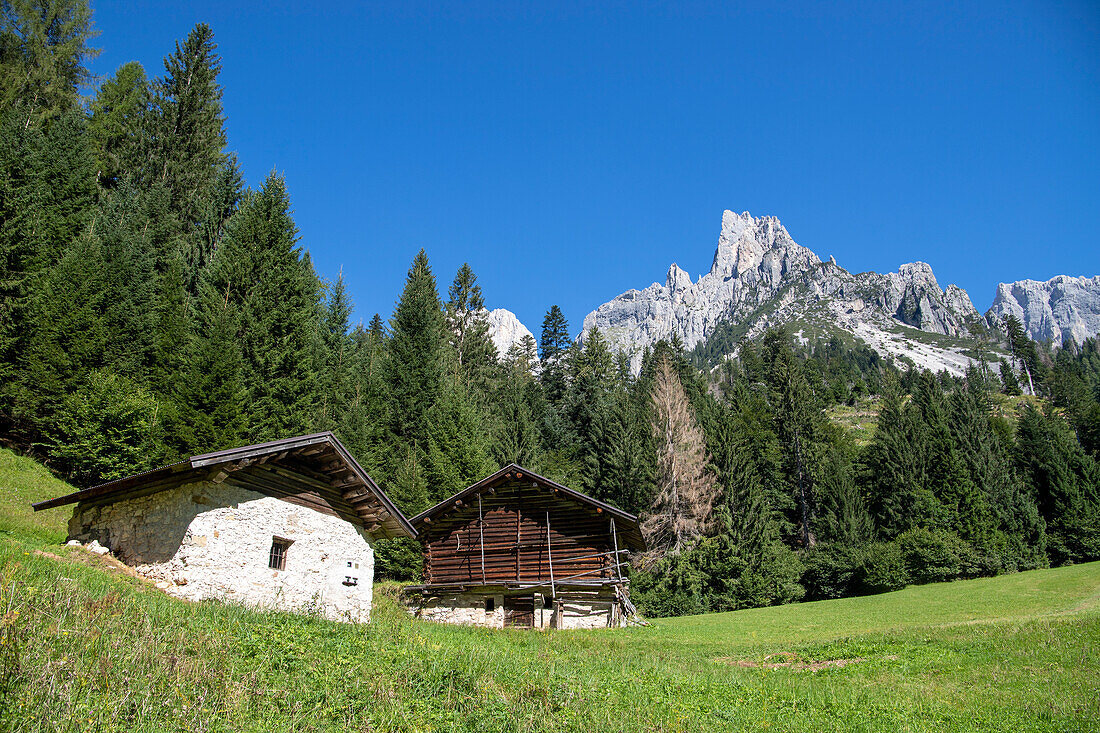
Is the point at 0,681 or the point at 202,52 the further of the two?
the point at 202,52

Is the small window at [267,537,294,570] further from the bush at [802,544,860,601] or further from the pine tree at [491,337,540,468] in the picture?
the bush at [802,544,860,601]

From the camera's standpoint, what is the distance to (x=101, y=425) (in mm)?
20109

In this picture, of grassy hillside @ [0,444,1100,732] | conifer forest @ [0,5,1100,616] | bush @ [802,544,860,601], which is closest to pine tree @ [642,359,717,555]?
conifer forest @ [0,5,1100,616]

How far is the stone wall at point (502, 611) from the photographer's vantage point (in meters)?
23.1

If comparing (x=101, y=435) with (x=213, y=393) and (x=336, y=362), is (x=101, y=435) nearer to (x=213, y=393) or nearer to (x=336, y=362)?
(x=213, y=393)

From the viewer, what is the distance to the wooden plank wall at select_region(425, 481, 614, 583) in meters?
23.6

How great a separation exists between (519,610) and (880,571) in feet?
78.8

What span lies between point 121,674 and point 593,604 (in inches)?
786

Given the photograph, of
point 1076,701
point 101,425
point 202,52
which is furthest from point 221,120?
point 1076,701

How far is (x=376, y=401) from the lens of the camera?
33.4 metres

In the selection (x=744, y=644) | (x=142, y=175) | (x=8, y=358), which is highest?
(x=142, y=175)

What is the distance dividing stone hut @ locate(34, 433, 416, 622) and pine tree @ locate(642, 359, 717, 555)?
23770 mm

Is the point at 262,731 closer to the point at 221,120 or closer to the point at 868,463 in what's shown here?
the point at 221,120

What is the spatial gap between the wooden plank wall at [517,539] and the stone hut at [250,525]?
830 cm
